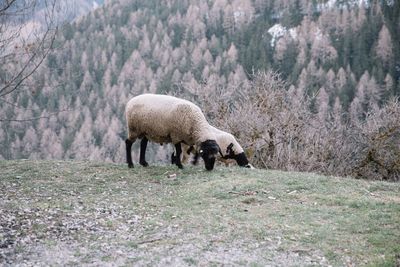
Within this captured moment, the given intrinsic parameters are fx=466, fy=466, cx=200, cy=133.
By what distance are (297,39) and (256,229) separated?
170751mm

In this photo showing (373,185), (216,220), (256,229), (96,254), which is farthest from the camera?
(373,185)

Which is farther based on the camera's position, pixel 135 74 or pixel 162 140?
pixel 135 74

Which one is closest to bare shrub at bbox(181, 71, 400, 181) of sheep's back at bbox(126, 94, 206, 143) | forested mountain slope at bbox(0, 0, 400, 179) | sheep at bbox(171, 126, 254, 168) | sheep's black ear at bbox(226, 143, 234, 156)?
sheep at bbox(171, 126, 254, 168)

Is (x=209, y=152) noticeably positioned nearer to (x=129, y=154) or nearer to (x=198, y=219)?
(x=129, y=154)

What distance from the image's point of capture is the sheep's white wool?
52.3 ft

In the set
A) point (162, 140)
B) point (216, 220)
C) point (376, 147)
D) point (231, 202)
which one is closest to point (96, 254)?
point (216, 220)

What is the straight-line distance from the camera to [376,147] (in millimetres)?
28219

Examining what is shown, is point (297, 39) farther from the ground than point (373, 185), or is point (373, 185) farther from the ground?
point (297, 39)

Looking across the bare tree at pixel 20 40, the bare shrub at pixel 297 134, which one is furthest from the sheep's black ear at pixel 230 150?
the bare tree at pixel 20 40

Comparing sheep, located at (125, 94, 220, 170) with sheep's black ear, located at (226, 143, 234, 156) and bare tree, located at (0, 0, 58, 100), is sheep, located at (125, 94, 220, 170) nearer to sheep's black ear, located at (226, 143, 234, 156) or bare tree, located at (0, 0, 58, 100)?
sheep's black ear, located at (226, 143, 234, 156)

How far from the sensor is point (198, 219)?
10.5 m

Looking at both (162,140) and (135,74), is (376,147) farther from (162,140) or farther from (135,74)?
(135,74)

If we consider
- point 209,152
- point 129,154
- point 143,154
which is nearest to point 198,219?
point 209,152

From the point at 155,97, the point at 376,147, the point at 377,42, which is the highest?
the point at 377,42
